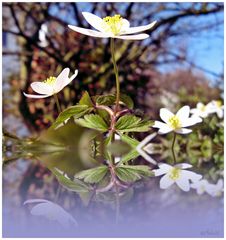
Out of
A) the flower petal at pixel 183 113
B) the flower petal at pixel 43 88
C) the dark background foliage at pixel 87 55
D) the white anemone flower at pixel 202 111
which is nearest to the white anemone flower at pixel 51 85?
the flower petal at pixel 43 88

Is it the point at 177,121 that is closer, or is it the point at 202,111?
the point at 177,121

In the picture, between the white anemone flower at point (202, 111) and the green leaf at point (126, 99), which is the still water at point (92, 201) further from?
the white anemone flower at point (202, 111)

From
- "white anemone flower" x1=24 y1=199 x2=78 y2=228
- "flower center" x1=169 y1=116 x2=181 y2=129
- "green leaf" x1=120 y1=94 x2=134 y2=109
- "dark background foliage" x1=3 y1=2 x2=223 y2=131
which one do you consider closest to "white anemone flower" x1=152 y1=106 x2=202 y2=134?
"flower center" x1=169 y1=116 x2=181 y2=129

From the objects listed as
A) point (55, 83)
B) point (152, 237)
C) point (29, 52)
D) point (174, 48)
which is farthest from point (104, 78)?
point (152, 237)

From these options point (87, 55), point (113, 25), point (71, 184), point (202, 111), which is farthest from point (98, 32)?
point (87, 55)

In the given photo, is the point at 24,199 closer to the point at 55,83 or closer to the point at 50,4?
the point at 55,83

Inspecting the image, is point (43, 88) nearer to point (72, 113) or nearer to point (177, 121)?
point (72, 113)
